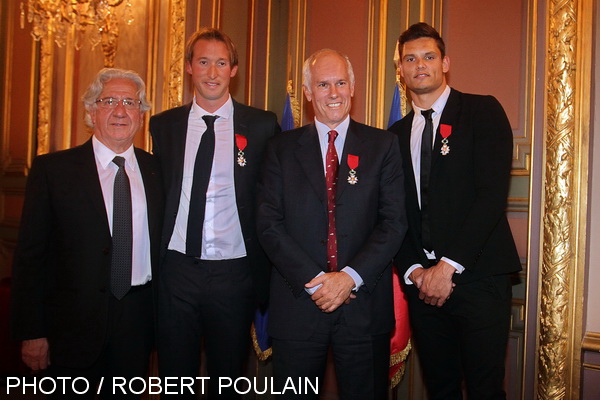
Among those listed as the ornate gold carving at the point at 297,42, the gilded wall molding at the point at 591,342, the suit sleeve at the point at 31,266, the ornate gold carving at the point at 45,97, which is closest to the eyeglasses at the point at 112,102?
the suit sleeve at the point at 31,266

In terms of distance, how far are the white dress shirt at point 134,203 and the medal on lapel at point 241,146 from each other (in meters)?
0.43

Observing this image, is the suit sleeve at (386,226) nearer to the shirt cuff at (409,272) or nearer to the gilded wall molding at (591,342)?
the shirt cuff at (409,272)

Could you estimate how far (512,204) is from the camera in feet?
9.73

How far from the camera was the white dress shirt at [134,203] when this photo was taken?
2.18 m

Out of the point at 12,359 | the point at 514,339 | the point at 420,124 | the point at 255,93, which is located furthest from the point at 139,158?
the point at 12,359

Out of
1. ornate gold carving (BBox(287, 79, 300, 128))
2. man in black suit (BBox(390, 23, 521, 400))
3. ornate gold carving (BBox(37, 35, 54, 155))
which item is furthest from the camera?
ornate gold carving (BBox(37, 35, 54, 155))

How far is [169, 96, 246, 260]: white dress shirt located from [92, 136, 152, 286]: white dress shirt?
0.17m

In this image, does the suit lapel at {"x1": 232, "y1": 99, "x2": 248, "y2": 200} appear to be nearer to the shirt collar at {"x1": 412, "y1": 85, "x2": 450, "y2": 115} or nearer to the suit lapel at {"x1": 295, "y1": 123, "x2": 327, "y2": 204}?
the suit lapel at {"x1": 295, "y1": 123, "x2": 327, "y2": 204}

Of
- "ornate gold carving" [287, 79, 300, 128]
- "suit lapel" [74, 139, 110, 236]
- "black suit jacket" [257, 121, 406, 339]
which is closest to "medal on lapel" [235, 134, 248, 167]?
"black suit jacket" [257, 121, 406, 339]

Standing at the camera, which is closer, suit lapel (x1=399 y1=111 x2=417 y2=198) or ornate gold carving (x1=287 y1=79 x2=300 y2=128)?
suit lapel (x1=399 y1=111 x2=417 y2=198)

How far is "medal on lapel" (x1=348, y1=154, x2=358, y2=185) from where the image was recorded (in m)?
2.14

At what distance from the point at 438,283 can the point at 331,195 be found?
1.73 feet

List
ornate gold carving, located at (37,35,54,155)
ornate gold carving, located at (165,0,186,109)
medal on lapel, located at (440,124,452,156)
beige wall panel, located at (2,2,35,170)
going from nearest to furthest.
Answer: medal on lapel, located at (440,124,452,156)
ornate gold carving, located at (165,0,186,109)
ornate gold carving, located at (37,35,54,155)
beige wall panel, located at (2,2,35,170)

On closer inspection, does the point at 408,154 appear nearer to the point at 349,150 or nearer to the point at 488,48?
the point at 349,150
